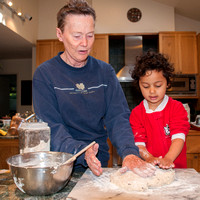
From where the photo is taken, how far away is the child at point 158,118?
128 centimetres

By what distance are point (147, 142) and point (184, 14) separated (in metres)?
3.97

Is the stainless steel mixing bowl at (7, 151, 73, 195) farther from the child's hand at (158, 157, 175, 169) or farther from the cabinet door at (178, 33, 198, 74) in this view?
the cabinet door at (178, 33, 198, 74)

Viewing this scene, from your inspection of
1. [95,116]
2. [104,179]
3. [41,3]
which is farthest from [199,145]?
[41,3]

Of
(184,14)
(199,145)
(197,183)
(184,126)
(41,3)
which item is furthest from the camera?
(41,3)

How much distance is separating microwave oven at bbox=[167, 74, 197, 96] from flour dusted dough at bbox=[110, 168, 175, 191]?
10.7 ft

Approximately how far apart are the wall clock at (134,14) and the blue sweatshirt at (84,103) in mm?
3406

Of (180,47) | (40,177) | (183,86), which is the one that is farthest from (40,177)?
(180,47)

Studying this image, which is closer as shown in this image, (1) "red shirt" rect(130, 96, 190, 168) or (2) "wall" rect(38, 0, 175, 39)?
(1) "red shirt" rect(130, 96, 190, 168)

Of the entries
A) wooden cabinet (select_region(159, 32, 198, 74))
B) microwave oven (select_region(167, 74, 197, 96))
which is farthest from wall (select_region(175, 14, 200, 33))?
microwave oven (select_region(167, 74, 197, 96))

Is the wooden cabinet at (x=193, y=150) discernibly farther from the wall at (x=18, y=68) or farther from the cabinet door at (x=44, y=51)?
the wall at (x=18, y=68)

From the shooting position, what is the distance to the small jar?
0.87m

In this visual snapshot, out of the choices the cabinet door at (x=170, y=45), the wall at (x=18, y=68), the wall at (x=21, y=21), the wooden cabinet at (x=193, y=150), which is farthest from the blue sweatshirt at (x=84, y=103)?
the wall at (x=18, y=68)

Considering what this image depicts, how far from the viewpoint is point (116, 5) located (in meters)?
4.33

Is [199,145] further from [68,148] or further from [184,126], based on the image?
[68,148]
